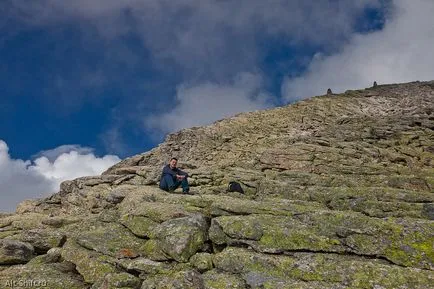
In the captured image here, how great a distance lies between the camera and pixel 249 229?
18391 millimetres

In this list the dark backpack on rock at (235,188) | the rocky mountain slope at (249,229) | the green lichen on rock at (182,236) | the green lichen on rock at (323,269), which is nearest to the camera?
the green lichen on rock at (323,269)

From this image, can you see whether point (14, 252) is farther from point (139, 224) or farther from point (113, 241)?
point (139, 224)

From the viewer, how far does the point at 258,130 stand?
53000 mm

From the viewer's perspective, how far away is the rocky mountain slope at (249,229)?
15.5 meters

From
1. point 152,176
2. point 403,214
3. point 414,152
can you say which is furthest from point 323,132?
point 403,214

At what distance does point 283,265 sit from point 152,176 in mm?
20534

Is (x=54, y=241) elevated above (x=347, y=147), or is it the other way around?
(x=347, y=147)

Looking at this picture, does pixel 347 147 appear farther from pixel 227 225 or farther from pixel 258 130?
pixel 227 225

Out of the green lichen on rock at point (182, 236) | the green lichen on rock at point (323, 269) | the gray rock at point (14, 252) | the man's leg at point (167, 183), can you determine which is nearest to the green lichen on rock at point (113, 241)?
the green lichen on rock at point (182, 236)

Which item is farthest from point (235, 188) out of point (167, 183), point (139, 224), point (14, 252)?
point (14, 252)

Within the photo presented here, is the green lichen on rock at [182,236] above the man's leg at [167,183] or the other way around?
the other way around

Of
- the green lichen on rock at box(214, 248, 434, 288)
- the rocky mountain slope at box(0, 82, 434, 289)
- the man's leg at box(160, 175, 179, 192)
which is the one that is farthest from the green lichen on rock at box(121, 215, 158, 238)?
the man's leg at box(160, 175, 179, 192)

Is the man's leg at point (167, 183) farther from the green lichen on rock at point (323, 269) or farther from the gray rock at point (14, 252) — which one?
the green lichen on rock at point (323, 269)

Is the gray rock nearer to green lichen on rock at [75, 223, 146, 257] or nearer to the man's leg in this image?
green lichen on rock at [75, 223, 146, 257]
